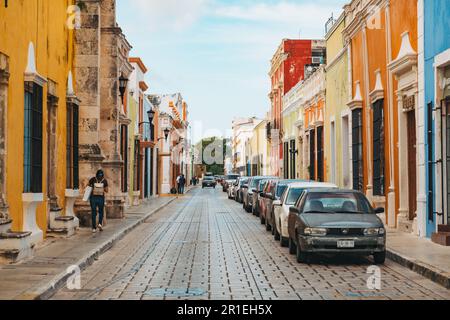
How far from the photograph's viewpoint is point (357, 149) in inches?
1014

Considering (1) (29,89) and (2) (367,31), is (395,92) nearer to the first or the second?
(2) (367,31)

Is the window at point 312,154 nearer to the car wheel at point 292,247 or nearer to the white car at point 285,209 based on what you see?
the white car at point 285,209

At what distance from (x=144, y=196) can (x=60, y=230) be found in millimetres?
29170

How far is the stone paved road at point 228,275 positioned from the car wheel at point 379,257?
0.17 m

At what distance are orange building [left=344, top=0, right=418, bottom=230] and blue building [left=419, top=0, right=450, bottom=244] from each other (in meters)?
1.19

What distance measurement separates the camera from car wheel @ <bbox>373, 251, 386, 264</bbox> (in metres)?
13.7

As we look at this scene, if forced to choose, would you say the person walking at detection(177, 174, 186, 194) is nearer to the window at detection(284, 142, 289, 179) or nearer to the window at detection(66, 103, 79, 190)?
the window at detection(284, 142, 289, 179)

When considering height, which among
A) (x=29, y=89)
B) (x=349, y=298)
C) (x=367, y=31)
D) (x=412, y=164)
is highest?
(x=367, y=31)

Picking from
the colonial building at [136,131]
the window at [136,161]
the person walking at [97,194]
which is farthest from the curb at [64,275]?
the window at [136,161]

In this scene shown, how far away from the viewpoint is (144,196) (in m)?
47.0

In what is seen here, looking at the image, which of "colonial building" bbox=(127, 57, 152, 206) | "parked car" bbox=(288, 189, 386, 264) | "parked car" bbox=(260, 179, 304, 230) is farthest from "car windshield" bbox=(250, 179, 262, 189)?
"parked car" bbox=(288, 189, 386, 264)

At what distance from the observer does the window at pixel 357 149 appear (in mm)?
25250

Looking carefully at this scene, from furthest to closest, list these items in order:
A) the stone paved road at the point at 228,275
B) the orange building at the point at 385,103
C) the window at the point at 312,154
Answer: the window at the point at 312,154 → the orange building at the point at 385,103 → the stone paved road at the point at 228,275

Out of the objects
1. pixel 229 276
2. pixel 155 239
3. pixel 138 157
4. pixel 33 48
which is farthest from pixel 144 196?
pixel 229 276
